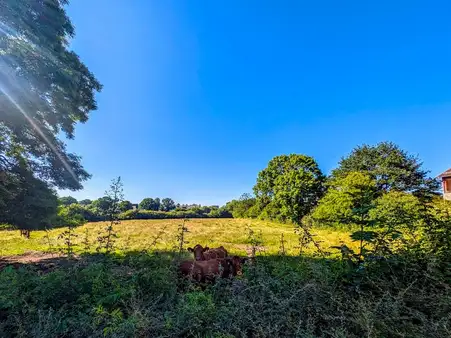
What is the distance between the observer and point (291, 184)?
28.0 metres

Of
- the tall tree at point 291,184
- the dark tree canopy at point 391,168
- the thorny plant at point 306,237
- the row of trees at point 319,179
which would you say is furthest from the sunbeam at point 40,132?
the dark tree canopy at point 391,168

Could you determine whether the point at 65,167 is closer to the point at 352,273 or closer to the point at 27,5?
the point at 27,5

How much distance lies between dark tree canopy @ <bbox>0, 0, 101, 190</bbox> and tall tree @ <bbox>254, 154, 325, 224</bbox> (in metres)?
22.3

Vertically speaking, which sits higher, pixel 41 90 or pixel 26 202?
pixel 41 90

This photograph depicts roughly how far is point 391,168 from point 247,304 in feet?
96.6

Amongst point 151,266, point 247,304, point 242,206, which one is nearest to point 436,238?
point 247,304

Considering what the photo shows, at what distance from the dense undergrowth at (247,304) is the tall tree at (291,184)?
23.3m

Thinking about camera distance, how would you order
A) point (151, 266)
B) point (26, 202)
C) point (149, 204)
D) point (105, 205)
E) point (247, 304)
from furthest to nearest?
point (149, 204) → point (26, 202) → point (105, 205) → point (151, 266) → point (247, 304)

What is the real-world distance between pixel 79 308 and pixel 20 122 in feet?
19.1

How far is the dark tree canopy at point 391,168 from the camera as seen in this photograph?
79.9ft

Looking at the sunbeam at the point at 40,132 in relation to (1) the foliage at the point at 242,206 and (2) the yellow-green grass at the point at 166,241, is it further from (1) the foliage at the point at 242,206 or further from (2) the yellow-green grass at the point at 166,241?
→ (1) the foliage at the point at 242,206

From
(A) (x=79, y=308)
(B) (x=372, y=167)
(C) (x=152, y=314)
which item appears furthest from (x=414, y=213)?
(B) (x=372, y=167)

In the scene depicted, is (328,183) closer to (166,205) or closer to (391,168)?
(391,168)

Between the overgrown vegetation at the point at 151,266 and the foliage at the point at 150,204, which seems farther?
the foliage at the point at 150,204
